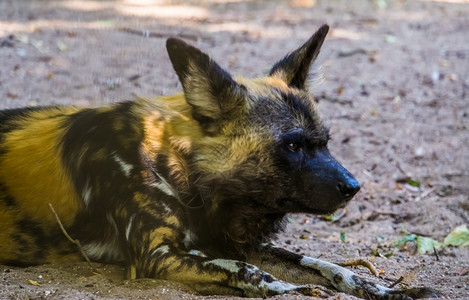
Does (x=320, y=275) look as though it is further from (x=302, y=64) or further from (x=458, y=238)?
(x=458, y=238)

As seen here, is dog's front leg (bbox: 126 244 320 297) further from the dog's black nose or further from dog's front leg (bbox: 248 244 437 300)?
the dog's black nose

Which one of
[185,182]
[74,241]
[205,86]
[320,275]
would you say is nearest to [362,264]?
[320,275]

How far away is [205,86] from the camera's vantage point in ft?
10.5

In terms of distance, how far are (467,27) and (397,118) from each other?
431cm

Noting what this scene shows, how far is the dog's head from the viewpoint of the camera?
3172mm

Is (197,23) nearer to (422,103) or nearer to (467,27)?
Result: (422,103)

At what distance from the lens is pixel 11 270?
3271 millimetres

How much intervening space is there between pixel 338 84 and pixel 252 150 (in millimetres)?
4299

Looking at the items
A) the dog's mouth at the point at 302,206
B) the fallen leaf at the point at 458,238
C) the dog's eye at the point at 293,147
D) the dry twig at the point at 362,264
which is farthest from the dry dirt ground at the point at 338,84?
the dog's eye at the point at 293,147

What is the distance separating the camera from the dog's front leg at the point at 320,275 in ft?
10.2

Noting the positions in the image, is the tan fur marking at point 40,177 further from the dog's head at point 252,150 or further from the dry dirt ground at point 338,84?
the dog's head at point 252,150

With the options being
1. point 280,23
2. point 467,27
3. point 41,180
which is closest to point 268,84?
point 41,180

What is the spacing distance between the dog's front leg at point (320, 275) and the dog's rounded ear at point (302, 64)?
844mm

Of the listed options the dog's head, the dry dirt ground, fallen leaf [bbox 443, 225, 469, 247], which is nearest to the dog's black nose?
the dog's head
